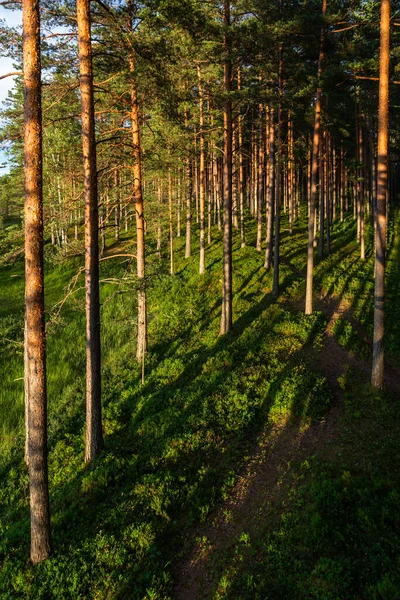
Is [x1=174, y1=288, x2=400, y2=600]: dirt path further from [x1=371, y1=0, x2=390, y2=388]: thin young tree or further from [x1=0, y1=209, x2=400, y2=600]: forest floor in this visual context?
[x1=371, y1=0, x2=390, y2=388]: thin young tree

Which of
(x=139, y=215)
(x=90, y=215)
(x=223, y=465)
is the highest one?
(x=139, y=215)

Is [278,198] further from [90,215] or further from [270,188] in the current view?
[90,215]

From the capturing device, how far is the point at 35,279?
661 cm

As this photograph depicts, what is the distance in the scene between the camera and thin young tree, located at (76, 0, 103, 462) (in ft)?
27.5

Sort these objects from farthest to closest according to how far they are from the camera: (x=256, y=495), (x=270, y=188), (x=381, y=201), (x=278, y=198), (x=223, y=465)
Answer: (x=270, y=188) < (x=278, y=198) < (x=381, y=201) < (x=223, y=465) < (x=256, y=495)

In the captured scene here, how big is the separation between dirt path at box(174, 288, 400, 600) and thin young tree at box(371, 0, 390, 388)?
1.26 metres

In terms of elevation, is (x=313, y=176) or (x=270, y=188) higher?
(x=270, y=188)

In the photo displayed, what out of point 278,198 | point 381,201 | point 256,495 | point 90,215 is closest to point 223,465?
point 256,495

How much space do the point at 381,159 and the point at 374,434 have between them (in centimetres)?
803

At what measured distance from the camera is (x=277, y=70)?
17469mm

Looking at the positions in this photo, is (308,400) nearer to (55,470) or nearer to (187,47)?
(55,470)

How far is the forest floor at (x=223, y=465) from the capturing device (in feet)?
20.3

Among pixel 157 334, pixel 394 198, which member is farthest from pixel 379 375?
pixel 394 198

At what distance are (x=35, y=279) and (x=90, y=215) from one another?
282 centimetres
